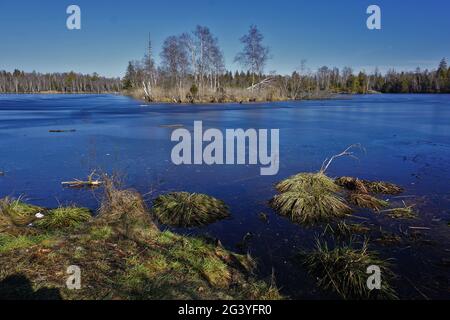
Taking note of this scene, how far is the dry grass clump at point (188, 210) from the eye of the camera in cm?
700

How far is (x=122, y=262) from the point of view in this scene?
15.5 feet

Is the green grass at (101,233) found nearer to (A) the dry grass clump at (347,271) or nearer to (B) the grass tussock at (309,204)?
(A) the dry grass clump at (347,271)

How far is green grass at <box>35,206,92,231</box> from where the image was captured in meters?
6.22

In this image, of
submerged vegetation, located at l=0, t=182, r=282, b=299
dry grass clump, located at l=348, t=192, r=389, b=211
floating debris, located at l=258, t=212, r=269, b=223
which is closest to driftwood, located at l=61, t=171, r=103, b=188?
submerged vegetation, located at l=0, t=182, r=282, b=299

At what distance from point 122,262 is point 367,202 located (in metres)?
5.39

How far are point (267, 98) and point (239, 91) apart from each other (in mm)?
4350

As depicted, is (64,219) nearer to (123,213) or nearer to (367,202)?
(123,213)

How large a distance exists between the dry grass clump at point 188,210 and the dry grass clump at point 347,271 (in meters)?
2.22

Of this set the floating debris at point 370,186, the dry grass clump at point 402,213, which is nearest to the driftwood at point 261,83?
the floating debris at point 370,186

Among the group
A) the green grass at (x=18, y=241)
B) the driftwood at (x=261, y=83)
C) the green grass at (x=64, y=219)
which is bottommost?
the green grass at (x=64, y=219)

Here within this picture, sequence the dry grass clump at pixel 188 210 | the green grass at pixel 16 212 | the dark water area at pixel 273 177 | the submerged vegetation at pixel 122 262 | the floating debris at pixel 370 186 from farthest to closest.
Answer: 1. the floating debris at pixel 370 186
2. the dry grass clump at pixel 188 210
3. the green grass at pixel 16 212
4. the dark water area at pixel 273 177
5. the submerged vegetation at pixel 122 262

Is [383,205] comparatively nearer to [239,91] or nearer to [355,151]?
[355,151]

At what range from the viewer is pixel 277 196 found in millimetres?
7887
